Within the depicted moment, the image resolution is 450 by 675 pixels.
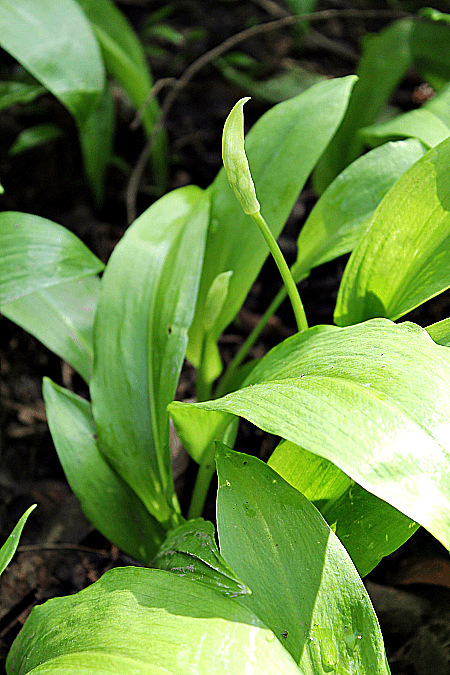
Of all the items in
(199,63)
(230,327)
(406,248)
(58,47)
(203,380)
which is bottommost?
(230,327)

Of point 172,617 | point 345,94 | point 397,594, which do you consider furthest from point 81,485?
point 345,94

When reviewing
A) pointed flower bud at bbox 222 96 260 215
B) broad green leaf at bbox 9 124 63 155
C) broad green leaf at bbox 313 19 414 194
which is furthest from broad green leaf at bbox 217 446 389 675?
broad green leaf at bbox 9 124 63 155

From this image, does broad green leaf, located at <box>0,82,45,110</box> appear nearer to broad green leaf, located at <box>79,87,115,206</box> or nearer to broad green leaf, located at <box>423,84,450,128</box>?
Result: broad green leaf, located at <box>79,87,115,206</box>

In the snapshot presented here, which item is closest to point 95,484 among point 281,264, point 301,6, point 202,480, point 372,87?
point 202,480

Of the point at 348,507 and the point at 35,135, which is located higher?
the point at 35,135

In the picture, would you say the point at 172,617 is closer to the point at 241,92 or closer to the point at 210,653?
the point at 210,653

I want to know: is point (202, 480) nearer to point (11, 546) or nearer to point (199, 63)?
point (11, 546)
